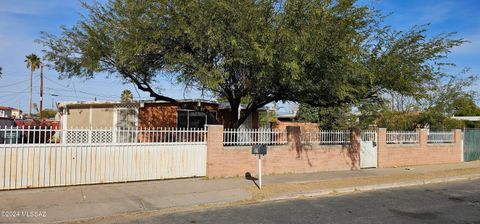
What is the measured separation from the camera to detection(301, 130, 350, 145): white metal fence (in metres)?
17.5

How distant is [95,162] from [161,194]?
2.28 metres

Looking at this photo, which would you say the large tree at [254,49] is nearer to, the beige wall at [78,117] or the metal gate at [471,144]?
the beige wall at [78,117]

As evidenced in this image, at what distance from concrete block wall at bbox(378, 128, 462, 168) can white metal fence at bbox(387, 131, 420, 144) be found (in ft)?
0.66

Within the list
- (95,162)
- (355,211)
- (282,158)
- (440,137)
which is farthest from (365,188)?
(440,137)

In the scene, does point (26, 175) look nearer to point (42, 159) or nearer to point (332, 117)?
point (42, 159)

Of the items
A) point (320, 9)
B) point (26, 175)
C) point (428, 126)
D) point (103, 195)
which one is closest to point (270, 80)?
point (320, 9)

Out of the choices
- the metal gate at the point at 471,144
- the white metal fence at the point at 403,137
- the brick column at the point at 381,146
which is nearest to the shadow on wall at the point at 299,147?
the brick column at the point at 381,146

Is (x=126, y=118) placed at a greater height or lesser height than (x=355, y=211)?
greater

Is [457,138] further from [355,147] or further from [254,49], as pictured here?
[254,49]

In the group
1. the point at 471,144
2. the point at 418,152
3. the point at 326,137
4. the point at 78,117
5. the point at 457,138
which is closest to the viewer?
the point at 326,137

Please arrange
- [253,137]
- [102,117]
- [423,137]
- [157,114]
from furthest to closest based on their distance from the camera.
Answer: [423,137] < [102,117] < [157,114] < [253,137]

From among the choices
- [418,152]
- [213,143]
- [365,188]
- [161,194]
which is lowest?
[365,188]

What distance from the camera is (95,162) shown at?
1267 cm

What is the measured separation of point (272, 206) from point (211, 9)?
18.0 ft
